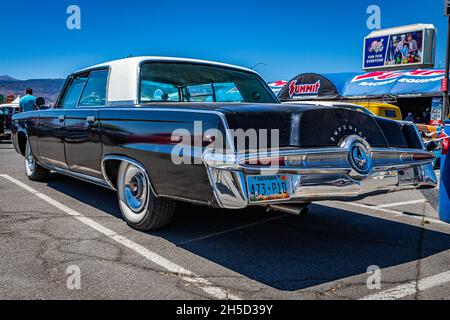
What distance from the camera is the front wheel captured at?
12.2 ft

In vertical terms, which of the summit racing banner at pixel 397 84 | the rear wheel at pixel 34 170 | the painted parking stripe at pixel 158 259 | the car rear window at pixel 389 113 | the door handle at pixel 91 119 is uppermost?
the summit racing banner at pixel 397 84

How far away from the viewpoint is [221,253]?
3.44 meters

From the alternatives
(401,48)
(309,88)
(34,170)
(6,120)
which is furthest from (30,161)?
(401,48)

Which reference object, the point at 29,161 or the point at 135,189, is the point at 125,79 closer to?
the point at 135,189

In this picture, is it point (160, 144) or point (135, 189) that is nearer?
point (160, 144)

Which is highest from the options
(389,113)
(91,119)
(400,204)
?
(389,113)

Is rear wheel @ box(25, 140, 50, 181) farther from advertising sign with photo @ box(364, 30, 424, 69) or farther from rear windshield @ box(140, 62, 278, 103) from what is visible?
advertising sign with photo @ box(364, 30, 424, 69)

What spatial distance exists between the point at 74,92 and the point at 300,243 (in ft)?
10.5

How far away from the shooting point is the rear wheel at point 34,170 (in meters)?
6.51

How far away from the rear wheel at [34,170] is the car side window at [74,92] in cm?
146

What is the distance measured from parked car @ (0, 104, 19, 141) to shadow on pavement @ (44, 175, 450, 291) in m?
11.7

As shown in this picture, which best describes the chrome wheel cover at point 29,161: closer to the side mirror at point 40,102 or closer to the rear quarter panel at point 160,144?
the side mirror at point 40,102

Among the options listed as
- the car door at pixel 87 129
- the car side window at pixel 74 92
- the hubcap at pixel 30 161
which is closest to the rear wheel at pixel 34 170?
the hubcap at pixel 30 161
